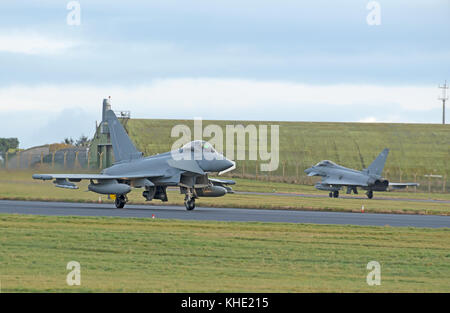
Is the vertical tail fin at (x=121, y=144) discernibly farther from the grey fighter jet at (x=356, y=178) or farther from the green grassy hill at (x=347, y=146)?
the green grassy hill at (x=347, y=146)

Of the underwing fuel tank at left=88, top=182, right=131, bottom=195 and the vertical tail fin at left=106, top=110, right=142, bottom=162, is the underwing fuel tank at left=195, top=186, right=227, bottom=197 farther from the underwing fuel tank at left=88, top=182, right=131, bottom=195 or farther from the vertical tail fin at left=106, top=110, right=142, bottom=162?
the vertical tail fin at left=106, top=110, right=142, bottom=162

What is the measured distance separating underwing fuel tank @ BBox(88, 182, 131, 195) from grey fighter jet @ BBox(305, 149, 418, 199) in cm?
2624

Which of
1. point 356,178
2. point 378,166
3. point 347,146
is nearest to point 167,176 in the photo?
point 378,166

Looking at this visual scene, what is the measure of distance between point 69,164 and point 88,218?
55.7 feet

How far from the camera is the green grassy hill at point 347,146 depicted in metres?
74.2

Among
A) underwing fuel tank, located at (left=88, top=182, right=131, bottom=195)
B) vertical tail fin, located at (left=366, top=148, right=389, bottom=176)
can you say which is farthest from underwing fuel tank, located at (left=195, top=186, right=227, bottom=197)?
vertical tail fin, located at (left=366, top=148, right=389, bottom=176)

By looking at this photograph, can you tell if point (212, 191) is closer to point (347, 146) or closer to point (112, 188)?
point (112, 188)

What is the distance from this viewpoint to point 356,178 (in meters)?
60.8

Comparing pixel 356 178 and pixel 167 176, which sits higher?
pixel 167 176

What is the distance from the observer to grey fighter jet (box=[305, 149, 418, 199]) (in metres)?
59.3

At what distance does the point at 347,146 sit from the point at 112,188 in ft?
155

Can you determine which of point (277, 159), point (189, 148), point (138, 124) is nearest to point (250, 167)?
point (277, 159)

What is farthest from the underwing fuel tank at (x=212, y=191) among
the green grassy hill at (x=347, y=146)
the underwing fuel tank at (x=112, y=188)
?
the green grassy hill at (x=347, y=146)

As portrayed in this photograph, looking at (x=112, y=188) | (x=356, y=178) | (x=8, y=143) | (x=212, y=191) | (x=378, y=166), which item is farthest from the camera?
(x=8, y=143)
